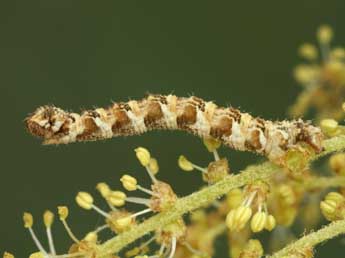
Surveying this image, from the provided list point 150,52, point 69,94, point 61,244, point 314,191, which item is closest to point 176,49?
point 150,52

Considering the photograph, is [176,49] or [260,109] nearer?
[260,109]

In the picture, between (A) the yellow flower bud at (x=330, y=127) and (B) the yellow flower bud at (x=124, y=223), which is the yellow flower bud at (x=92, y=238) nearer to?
(B) the yellow flower bud at (x=124, y=223)

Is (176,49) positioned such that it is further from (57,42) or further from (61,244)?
(61,244)

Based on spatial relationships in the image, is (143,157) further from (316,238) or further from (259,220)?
(316,238)

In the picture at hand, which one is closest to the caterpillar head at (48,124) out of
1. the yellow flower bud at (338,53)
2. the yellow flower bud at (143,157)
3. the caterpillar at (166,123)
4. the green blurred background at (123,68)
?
the caterpillar at (166,123)

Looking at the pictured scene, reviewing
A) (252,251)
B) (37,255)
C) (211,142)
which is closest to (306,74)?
(211,142)

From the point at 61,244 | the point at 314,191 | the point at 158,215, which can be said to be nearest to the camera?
the point at 158,215

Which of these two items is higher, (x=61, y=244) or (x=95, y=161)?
(x=95, y=161)
